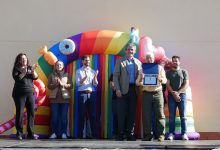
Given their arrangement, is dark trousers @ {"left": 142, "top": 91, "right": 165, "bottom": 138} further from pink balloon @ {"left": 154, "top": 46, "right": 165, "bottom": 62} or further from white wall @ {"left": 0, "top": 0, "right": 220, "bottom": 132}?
white wall @ {"left": 0, "top": 0, "right": 220, "bottom": 132}

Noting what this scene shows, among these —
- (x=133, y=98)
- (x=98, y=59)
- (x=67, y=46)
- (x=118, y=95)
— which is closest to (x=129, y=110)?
(x=133, y=98)

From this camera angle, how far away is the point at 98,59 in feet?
25.6

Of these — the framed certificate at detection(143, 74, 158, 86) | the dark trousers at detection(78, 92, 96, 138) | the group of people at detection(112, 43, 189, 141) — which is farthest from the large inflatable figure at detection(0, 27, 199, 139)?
the framed certificate at detection(143, 74, 158, 86)

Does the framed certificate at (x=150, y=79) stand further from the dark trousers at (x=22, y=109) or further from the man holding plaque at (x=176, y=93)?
the dark trousers at (x=22, y=109)

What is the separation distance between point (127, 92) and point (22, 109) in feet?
5.75

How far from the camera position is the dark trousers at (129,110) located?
22.4 feet

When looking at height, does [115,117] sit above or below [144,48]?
below

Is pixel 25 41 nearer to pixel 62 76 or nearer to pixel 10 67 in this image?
pixel 10 67

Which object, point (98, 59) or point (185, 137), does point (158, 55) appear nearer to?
point (98, 59)

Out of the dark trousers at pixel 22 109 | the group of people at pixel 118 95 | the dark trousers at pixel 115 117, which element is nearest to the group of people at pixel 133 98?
the group of people at pixel 118 95

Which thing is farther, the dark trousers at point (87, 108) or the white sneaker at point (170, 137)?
the dark trousers at point (87, 108)

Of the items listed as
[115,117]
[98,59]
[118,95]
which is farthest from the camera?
[98,59]

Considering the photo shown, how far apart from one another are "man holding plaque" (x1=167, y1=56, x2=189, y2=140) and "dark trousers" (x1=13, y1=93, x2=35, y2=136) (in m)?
2.30

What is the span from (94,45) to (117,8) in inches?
50.9
